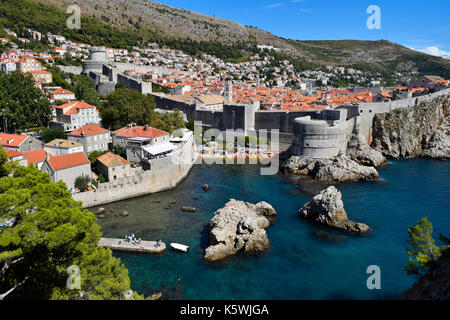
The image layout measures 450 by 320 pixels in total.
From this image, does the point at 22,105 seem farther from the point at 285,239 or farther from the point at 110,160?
the point at 285,239

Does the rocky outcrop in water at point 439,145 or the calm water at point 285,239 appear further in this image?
the rocky outcrop in water at point 439,145

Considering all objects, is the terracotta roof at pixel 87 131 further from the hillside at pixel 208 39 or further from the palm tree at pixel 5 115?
the hillside at pixel 208 39

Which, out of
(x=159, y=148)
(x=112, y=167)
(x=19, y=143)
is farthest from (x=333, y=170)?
(x=19, y=143)

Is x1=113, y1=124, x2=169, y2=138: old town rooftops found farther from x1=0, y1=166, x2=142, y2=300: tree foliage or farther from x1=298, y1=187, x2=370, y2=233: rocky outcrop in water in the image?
x1=0, y1=166, x2=142, y2=300: tree foliage

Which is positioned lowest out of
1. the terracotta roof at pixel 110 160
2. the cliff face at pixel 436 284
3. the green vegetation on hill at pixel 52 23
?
the cliff face at pixel 436 284

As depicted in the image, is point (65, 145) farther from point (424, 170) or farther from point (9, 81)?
point (424, 170)

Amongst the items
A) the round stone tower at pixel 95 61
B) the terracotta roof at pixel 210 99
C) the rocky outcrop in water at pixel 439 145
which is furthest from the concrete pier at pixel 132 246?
the round stone tower at pixel 95 61

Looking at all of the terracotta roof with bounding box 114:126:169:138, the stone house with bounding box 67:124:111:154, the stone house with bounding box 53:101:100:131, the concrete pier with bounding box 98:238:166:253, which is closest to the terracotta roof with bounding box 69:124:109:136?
the stone house with bounding box 67:124:111:154
